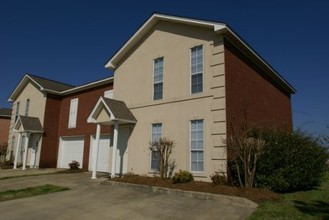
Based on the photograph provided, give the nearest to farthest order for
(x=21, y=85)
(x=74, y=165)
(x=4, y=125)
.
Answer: (x=74, y=165) < (x=21, y=85) < (x=4, y=125)

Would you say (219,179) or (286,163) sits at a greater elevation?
(286,163)

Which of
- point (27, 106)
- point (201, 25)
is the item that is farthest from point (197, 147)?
point (27, 106)

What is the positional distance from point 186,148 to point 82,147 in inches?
452

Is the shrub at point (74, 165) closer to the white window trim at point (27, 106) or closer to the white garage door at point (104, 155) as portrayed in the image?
the white garage door at point (104, 155)

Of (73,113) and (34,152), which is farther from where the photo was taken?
(34,152)

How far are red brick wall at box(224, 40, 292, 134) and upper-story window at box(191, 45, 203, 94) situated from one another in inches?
49.4

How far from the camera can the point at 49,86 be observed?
84.6ft

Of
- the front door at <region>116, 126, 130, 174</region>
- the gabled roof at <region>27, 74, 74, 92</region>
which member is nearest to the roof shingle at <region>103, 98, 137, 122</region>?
the front door at <region>116, 126, 130, 174</region>

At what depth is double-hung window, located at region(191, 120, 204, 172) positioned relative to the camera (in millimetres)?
13258

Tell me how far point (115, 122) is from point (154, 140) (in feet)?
7.38

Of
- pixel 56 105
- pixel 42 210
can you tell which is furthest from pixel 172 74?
pixel 56 105

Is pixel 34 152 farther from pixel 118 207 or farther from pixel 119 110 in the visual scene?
pixel 118 207

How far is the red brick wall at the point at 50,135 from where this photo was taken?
2434cm

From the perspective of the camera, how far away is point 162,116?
15.1 m
